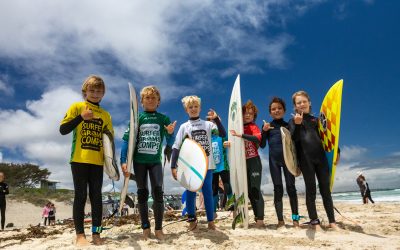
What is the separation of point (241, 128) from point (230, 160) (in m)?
0.66

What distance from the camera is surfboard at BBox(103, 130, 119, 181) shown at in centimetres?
386

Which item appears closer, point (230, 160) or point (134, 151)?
point (134, 151)

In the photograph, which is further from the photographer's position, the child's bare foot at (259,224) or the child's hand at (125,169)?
the child's bare foot at (259,224)

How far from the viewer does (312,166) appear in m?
4.24

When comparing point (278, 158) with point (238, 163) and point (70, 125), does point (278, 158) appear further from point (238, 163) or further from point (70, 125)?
point (70, 125)

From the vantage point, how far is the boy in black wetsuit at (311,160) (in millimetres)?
4195

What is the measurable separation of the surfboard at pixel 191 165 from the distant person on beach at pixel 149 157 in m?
0.31

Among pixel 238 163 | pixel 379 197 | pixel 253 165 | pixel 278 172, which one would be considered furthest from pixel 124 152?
pixel 379 197

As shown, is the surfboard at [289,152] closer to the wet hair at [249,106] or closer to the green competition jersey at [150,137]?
the wet hair at [249,106]

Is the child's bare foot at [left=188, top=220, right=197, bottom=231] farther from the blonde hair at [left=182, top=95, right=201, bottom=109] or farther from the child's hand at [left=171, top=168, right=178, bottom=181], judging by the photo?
A: the blonde hair at [left=182, top=95, right=201, bottom=109]

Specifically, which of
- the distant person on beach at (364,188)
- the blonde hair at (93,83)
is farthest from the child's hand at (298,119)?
the distant person on beach at (364,188)

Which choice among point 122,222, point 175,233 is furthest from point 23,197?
point 175,233

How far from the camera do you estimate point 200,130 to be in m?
4.42

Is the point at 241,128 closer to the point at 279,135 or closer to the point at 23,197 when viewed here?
the point at 279,135
